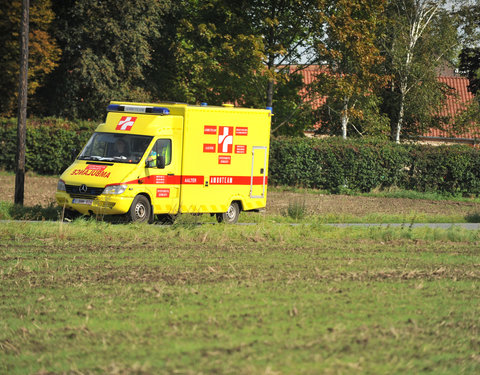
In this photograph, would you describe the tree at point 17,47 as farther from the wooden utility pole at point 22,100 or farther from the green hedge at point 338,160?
the wooden utility pole at point 22,100

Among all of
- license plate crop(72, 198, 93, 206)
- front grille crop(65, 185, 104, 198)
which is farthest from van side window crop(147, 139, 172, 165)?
license plate crop(72, 198, 93, 206)

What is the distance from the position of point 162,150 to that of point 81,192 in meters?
2.25

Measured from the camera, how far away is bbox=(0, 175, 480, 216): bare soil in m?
24.5

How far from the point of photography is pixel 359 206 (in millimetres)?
26797

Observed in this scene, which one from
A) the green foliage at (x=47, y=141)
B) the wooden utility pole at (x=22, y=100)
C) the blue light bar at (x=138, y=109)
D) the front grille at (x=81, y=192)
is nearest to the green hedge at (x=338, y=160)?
the green foliage at (x=47, y=141)

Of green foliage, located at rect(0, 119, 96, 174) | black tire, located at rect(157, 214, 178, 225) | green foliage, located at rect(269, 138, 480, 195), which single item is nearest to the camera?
black tire, located at rect(157, 214, 178, 225)

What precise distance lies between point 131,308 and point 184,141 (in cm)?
1021

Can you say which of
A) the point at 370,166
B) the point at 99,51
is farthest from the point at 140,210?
the point at 99,51

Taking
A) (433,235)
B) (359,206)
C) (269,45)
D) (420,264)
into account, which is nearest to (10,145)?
(269,45)

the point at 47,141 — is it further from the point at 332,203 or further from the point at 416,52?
the point at 416,52

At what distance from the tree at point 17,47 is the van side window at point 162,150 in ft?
69.0

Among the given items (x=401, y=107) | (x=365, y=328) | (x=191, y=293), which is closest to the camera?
(x=365, y=328)

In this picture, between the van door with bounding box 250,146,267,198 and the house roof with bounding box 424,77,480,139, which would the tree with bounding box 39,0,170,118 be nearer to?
the house roof with bounding box 424,77,480,139

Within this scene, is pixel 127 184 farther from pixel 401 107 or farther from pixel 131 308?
pixel 401 107
